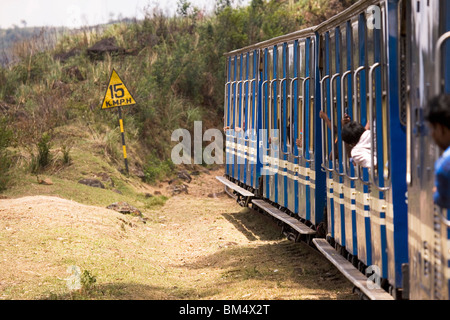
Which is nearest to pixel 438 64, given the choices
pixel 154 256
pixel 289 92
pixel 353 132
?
pixel 353 132

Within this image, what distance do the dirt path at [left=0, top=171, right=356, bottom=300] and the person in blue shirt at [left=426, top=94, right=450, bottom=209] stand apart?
427 cm

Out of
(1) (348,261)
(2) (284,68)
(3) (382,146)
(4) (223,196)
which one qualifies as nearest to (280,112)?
(2) (284,68)

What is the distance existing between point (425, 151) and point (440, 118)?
3.25 feet

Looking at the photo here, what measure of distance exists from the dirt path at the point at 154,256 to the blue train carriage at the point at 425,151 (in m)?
3.15

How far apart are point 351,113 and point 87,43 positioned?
28071mm

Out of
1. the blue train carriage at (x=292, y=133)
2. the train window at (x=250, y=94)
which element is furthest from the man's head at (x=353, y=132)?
the train window at (x=250, y=94)

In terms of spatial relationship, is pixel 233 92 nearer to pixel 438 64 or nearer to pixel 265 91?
pixel 265 91

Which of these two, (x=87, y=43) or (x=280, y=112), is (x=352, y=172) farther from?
(x=87, y=43)

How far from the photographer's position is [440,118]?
4211 mm

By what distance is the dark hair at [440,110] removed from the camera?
164 inches

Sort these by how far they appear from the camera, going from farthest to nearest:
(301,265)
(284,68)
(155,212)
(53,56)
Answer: (53,56) < (155,212) < (284,68) < (301,265)

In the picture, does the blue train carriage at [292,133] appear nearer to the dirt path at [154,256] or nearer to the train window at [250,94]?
the dirt path at [154,256]

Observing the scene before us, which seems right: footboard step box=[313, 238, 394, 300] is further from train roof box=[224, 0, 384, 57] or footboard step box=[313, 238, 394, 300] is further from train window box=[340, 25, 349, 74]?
train roof box=[224, 0, 384, 57]

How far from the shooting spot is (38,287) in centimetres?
948
